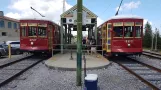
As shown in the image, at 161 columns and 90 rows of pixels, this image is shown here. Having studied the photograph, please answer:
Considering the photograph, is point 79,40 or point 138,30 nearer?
point 79,40

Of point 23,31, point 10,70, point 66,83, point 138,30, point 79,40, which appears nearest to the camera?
point 79,40

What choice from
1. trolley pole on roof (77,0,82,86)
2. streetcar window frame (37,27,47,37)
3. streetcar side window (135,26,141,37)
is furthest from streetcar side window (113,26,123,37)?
trolley pole on roof (77,0,82,86)

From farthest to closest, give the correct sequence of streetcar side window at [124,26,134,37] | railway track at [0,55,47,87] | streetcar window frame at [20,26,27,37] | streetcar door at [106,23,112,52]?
streetcar window frame at [20,26,27,37] < streetcar door at [106,23,112,52] < streetcar side window at [124,26,134,37] < railway track at [0,55,47,87]

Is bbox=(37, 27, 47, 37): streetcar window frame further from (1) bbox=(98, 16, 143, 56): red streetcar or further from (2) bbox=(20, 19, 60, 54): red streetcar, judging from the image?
(1) bbox=(98, 16, 143, 56): red streetcar

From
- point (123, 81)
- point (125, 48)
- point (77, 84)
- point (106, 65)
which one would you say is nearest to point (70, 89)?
point (77, 84)

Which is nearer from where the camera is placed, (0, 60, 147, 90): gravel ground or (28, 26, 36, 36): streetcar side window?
(0, 60, 147, 90): gravel ground

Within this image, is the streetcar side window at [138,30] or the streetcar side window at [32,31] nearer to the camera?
the streetcar side window at [138,30]

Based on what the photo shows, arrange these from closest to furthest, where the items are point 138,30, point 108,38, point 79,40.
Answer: point 79,40
point 138,30
point 108,38

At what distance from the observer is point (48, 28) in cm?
1997

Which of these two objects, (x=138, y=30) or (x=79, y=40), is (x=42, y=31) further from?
(x=79, y=40)

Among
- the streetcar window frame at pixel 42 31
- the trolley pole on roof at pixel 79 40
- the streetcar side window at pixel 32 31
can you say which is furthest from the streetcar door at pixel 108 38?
the trolley pole on roof at pixel 79 40

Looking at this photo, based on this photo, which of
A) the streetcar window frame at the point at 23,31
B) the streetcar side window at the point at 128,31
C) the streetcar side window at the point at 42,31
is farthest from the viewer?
the streetcar side window at the point at 42,31

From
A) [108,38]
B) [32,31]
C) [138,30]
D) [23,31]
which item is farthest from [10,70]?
[138,30]

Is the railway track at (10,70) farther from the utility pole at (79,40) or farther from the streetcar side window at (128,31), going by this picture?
the streetcar side window at (128,31)
